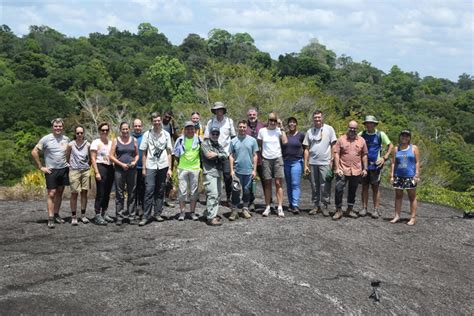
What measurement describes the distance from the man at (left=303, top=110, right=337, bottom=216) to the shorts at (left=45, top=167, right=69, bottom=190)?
3906 mm

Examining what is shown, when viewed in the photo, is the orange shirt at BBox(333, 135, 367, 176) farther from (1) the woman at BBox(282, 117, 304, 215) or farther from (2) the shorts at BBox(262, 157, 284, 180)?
(2) the shorts at BBox(262, 157, 284, 180)

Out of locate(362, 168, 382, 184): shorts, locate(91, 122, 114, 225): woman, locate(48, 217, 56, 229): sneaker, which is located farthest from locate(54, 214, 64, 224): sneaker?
locate(362, 168, 382, 184): shorts

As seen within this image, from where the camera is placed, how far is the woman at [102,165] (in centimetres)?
799

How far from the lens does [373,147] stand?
8742 mm

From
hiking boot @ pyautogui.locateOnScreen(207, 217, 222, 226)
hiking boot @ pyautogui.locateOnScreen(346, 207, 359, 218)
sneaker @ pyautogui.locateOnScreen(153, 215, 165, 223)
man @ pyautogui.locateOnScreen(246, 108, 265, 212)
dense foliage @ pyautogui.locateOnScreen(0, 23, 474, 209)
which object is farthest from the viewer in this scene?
dense foliage @ pyautogui.locateOnScreen(0, 23, 474, 209)

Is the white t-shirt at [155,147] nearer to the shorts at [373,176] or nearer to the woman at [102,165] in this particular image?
the woman at [102,165]

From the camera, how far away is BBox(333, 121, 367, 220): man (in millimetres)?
8578

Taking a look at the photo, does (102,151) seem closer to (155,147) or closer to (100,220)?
(155,147)

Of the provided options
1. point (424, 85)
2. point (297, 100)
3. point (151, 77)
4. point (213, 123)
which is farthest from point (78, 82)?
point (424, 85)

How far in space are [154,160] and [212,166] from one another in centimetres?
91

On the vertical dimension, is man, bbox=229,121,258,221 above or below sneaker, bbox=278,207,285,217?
above

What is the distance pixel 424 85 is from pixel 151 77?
60.8 metres

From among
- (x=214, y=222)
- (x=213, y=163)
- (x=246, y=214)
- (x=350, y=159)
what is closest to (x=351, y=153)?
(x=350, y=159)

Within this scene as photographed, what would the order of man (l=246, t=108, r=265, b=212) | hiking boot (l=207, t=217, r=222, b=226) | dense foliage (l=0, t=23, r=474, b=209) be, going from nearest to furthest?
1. hiking boot (l=207, t=217, r=222, b=226)
2. man (l=246, t=108, r=265, b=212)
3. dense foliage (l=0, t=23, r=474, b=209)
